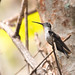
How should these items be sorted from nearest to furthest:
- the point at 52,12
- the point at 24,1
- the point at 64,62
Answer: the point at 64,62, the point at 52,12, the point at 24,1

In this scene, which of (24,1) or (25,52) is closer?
(25,52)

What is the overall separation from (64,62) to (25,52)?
375 mm

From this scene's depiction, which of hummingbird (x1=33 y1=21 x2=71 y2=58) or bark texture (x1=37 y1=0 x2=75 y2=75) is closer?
hummingbird (x1=33 y1=21 x2=71 y2=58)

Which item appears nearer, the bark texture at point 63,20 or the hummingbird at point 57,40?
the hummingbird at point 57,40

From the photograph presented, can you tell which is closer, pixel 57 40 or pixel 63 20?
pixel 57 40

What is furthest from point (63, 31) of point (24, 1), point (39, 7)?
point (24, 1)

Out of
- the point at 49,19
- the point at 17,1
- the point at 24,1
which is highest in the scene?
the point at 24,1

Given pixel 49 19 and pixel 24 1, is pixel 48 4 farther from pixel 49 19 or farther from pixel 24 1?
pixel 24 1

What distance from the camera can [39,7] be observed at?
2080 millimetres

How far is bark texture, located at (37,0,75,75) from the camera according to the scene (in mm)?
1854

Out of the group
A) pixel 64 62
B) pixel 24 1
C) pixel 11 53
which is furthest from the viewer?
pixel 11 53

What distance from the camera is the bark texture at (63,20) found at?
1.85 metres

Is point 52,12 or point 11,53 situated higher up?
point 52,12

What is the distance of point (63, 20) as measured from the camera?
6.37 feet
